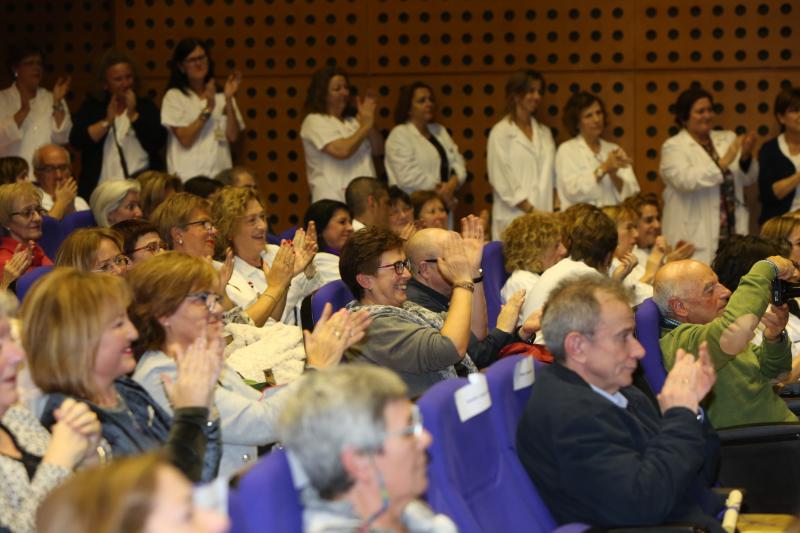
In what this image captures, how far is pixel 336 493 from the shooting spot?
205 cm

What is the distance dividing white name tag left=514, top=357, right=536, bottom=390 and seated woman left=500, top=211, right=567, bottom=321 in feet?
6.86

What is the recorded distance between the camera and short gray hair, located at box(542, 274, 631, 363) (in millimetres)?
3000

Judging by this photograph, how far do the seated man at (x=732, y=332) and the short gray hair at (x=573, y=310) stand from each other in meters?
0.69

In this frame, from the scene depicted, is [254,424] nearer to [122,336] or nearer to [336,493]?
[122,336]

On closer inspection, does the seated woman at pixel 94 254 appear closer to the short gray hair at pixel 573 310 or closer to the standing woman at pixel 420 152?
the short gray hair at pixel 573 310

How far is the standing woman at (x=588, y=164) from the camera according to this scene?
24.9ft

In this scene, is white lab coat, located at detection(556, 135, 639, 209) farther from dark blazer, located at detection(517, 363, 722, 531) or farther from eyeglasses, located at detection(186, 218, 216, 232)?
dark blazer, located at detection(517, 363, 722, 531)

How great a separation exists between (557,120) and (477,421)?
19.8ft

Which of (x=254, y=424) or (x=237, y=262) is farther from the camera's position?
(x=237, y=262)

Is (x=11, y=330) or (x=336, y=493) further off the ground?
(x=11, y=330)

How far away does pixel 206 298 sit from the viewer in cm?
302

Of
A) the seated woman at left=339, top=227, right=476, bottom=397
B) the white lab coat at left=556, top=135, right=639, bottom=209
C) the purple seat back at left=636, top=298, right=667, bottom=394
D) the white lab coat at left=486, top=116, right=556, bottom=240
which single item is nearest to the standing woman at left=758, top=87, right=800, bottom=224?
the white lab coat at left=556, top=135, right=639, bottom=209

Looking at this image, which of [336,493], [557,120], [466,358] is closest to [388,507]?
[336,493]

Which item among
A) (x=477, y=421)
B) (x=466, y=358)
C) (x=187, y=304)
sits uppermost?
(x=187, y=304)
